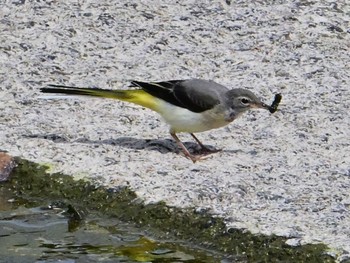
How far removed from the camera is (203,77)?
10391mm

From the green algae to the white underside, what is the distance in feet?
3.09

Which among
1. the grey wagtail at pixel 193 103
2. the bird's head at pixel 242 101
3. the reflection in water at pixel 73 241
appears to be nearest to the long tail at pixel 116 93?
the grey wagtail at pixel 193 103

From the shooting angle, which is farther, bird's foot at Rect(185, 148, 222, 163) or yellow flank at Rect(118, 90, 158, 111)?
yellow flank at Rect(118, 90, 158, 111)

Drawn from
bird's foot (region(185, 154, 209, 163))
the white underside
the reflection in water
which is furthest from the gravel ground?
the reflection in water

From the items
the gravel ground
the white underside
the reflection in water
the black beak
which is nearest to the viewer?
the reflection in water

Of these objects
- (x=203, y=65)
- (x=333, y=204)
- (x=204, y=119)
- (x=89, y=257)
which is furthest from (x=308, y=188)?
(x=203, y=65)

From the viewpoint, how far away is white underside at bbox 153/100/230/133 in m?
8.87

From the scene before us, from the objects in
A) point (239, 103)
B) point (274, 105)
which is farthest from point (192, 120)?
point (274, 105)

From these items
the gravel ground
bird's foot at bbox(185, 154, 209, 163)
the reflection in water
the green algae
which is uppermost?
the gravel ground

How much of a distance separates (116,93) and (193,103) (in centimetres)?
69

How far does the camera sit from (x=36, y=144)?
8945 millimetres

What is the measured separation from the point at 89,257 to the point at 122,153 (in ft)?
5.10

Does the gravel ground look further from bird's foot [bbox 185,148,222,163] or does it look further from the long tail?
the long tail

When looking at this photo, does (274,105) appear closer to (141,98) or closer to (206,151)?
(206,151)
